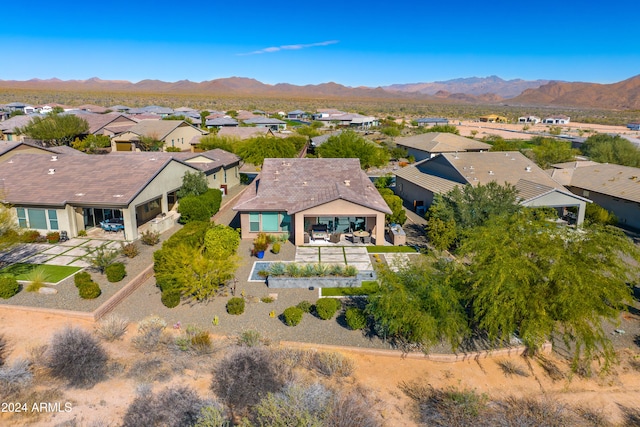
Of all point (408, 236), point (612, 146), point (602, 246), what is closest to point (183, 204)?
point (408, 236)

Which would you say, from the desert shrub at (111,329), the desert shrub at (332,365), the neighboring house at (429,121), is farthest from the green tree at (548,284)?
the neighboring house at (429,121)

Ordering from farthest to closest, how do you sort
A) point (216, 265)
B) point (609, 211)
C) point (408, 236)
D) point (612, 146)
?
1. point (612, 146)
2. point (609, 211)
3. point (408, 236)
4. point (216, 265)

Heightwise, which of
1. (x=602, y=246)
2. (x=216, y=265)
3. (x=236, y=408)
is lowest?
(x=236, y=408)

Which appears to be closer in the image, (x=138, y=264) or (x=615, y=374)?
(x=615, y=374)

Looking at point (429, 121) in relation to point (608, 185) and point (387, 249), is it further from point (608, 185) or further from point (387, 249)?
point (387, 249)

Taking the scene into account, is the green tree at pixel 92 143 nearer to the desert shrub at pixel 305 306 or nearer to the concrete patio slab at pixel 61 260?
the concrete patio slab at pixel 61 260

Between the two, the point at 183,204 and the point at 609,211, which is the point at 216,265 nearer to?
the point at 183,204
